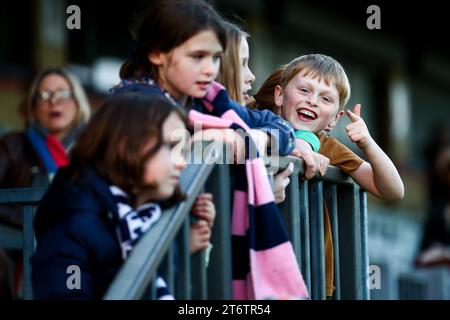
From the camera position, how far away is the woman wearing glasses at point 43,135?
21.5 feet

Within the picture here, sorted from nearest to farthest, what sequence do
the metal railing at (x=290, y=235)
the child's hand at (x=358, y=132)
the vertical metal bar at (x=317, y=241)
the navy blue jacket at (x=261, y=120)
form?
1. the metal railing at (x=290, y=235)
2. the navy blue jacket at (x=261, y=120)
3. the vertical metal bar at (x=317, y=241)
4. the child's hand at (x=358, y=132)

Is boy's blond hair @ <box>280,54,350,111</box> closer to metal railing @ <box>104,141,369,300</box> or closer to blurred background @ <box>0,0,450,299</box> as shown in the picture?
metal railing @ <box>104,141,369,300</box>

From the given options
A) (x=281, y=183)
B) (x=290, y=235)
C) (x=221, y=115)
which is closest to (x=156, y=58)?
(x=221, y=115)

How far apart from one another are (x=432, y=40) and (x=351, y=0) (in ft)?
11.9

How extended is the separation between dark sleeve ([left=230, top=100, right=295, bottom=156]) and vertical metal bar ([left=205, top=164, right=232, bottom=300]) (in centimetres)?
49

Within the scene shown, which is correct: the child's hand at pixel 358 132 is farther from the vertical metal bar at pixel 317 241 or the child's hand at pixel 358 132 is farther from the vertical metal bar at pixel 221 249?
the vertical metal bar at pixel 221 249

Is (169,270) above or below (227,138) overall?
below

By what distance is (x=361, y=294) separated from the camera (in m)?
4.92

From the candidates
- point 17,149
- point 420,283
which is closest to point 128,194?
point 17,149

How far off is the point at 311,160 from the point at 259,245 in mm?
651

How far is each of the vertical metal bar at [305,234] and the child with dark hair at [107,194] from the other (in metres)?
0.85

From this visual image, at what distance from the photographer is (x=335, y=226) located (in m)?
4.78

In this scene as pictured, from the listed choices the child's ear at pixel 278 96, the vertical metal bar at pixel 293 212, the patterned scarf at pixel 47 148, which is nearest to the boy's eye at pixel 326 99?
the child's ear at pixel 278 96

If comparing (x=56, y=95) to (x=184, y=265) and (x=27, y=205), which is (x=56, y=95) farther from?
(x=184, y=265)
